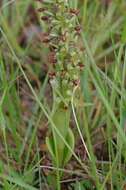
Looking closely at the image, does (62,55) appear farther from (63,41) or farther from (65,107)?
(65,107)

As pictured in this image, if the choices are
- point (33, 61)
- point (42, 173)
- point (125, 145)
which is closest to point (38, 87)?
point (33, 61)

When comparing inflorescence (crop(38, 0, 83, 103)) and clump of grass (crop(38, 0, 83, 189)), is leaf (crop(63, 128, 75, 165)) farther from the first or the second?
inflorescence (crop(38, 0, 83, 103))

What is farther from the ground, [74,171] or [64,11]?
[64,11]

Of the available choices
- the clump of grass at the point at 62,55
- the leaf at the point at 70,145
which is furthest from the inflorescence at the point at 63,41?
the leaf at the point at 70,145

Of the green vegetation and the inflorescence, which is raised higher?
the inflorescence

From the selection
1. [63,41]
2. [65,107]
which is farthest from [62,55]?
[65,107]

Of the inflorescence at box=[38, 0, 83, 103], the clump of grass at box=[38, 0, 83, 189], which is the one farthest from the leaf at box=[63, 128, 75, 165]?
the inflorescence at box=[38, 0, 83, 103]

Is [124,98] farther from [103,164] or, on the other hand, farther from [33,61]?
[33,61]

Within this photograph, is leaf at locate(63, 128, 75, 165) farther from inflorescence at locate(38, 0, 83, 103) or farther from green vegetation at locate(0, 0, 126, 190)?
inflorescence at locate(38, 0, 83, 103)

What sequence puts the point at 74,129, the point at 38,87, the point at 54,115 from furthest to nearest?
the point at 38,87 < the point at 74,129 < the point at 54,115
